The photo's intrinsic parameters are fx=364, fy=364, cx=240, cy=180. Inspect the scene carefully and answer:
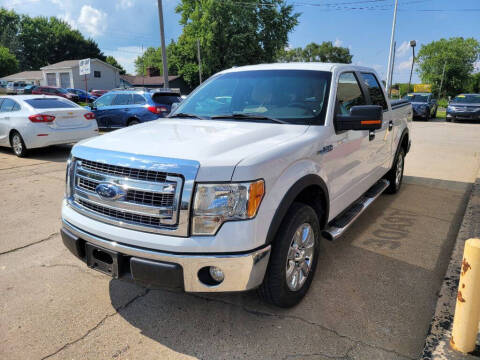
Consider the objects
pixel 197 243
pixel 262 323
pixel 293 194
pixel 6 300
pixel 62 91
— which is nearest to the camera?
pixel 197 243

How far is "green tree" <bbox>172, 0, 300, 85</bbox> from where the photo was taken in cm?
3988

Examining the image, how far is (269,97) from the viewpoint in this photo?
3404 mm

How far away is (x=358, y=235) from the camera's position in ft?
13.8

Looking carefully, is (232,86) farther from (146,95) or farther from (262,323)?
(146,95)

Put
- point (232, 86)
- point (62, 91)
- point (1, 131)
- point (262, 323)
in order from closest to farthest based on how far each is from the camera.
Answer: point (262, 323), point (232, 86), point (1, 131), point (62, 91)

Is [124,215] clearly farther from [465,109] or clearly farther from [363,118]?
[465,109]

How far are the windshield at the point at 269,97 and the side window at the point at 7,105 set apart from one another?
282 inches

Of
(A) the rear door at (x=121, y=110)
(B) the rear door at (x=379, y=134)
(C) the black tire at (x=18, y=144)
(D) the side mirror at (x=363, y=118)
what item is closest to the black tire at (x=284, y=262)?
(D) the side mirror at (x=363, y=118)

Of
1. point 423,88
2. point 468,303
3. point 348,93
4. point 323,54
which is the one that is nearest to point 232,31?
point 423,88

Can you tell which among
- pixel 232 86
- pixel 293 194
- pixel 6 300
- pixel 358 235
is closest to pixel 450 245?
pixel 358 235

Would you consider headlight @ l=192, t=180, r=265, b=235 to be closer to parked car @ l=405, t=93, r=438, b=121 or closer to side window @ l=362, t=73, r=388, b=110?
side window @ l=362, t=73, r=388, b=110

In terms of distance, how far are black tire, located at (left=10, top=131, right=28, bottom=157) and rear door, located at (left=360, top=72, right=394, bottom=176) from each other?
7.84m

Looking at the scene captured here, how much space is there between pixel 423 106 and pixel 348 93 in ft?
62.9

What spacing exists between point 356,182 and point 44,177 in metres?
5.78
